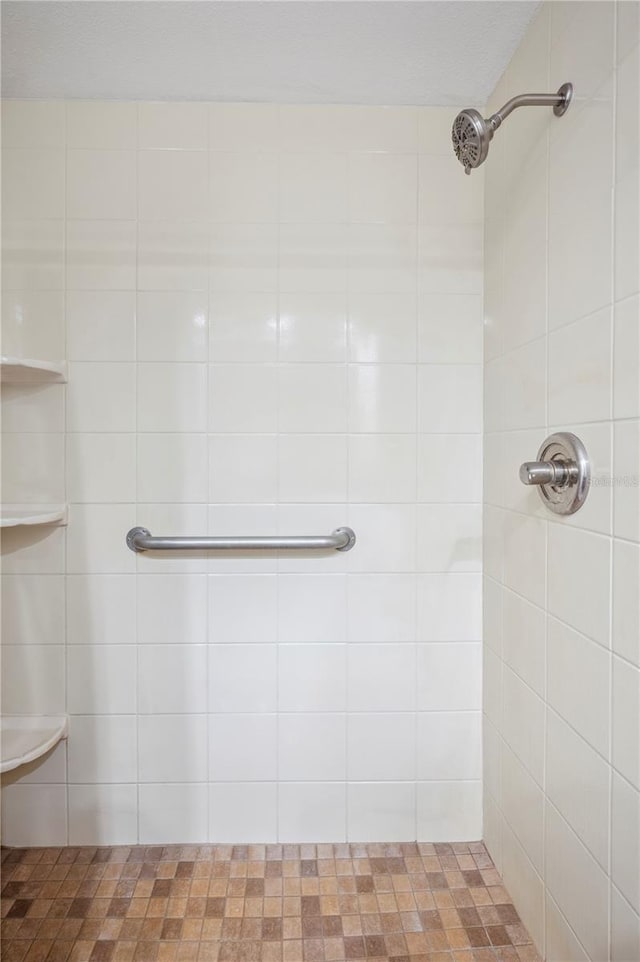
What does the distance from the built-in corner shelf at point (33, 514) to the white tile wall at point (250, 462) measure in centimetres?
5

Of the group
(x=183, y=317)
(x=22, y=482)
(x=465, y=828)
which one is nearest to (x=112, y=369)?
(x=183, y=317)

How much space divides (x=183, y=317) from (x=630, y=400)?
3.53 feet

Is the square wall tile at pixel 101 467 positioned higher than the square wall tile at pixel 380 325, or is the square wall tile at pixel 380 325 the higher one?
the square wall tile at pixel 380 325

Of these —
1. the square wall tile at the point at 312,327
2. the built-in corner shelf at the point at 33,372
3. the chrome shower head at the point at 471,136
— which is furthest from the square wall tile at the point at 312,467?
the chrome shower head at the point at 471,136

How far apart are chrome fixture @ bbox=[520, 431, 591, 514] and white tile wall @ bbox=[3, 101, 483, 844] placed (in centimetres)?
45

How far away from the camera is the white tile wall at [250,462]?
1449 mm

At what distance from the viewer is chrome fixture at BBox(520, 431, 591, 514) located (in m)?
0.96

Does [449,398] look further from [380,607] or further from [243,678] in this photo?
[243,678]

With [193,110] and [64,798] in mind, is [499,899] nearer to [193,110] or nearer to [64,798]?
[64,798]

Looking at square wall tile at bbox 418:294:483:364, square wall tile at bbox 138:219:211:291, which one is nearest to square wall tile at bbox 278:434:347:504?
square wall tile at bbox 418:294:483:364

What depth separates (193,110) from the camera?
4.75ft

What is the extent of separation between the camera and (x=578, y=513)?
1.00m

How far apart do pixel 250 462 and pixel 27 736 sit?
2.95ft

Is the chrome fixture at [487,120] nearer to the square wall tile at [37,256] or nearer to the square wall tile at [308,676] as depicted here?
the square wall tile at [37,256]
